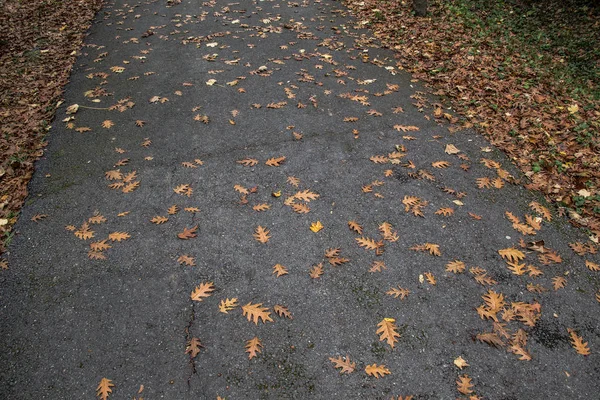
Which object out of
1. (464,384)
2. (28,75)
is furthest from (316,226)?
(28,75)

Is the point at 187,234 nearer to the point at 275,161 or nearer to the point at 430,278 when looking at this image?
the point at 275,161

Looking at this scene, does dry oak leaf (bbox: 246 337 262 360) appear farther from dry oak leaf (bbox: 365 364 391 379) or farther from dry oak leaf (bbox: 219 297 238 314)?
→ dry oak leaf (bbox: 365 364 391 379)

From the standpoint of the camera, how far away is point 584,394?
8.38ft

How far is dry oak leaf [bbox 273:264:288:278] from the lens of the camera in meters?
3.29

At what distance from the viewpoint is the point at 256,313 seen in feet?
9.80

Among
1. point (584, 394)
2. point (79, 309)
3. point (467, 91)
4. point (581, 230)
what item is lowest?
point (79, 309)

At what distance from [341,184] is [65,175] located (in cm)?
341

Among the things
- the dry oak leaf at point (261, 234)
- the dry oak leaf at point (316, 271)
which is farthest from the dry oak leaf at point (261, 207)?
the dry oak leaf at point (316, 271)

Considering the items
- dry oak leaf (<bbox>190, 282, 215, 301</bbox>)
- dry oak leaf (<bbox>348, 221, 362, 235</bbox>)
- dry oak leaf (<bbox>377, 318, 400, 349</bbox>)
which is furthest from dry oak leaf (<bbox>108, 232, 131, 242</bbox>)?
dry oak leaf (<bbox>377, 318, 400, 349</bbox>)

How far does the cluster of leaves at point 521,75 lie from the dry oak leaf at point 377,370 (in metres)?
2.69

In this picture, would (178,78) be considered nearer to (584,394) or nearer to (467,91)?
(467,91)

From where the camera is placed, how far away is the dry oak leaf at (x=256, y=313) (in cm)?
296

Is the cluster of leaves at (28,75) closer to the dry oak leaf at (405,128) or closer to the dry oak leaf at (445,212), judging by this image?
the dry oak leaf at (445,212)

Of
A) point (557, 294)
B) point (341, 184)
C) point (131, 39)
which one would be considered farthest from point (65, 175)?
point (557, 294)
